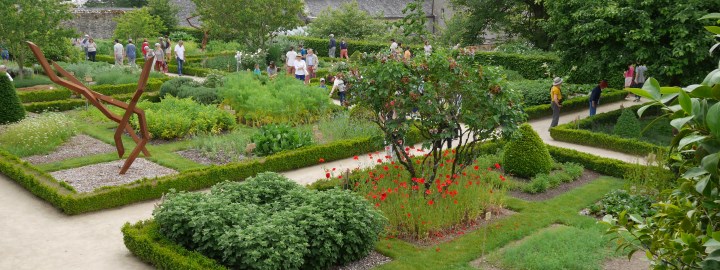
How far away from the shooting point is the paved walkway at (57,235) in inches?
342

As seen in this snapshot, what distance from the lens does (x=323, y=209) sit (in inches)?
328

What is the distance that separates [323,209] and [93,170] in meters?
6.07

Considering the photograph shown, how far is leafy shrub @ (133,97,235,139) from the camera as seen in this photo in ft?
48.9

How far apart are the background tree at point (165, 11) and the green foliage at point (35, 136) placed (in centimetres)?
2515

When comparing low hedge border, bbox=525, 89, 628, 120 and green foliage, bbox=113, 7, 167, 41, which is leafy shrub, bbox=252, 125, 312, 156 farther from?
green foliage, bbox=113, 7, 167, 41

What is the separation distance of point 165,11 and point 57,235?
104 ft

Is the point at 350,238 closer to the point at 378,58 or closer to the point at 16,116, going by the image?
the point at 378,58

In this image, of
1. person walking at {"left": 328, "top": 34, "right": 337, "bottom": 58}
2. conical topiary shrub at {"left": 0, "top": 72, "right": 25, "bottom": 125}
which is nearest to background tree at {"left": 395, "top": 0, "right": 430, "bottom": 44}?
conical topiary shrub at {"left": 0, "top": 72, "right": 25, "bottom": 125}

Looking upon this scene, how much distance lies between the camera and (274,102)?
16.4 metres

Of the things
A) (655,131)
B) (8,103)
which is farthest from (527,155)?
(8,103)

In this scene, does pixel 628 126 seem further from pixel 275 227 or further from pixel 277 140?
pixel 275 227

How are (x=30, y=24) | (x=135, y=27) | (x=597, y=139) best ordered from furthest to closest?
(x=135, y=27) < (x=30, y=24) < (x=597, y=139)

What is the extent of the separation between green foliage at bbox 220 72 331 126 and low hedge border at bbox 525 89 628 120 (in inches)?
209

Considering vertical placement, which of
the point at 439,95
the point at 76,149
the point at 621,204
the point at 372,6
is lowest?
the point at 621,204
